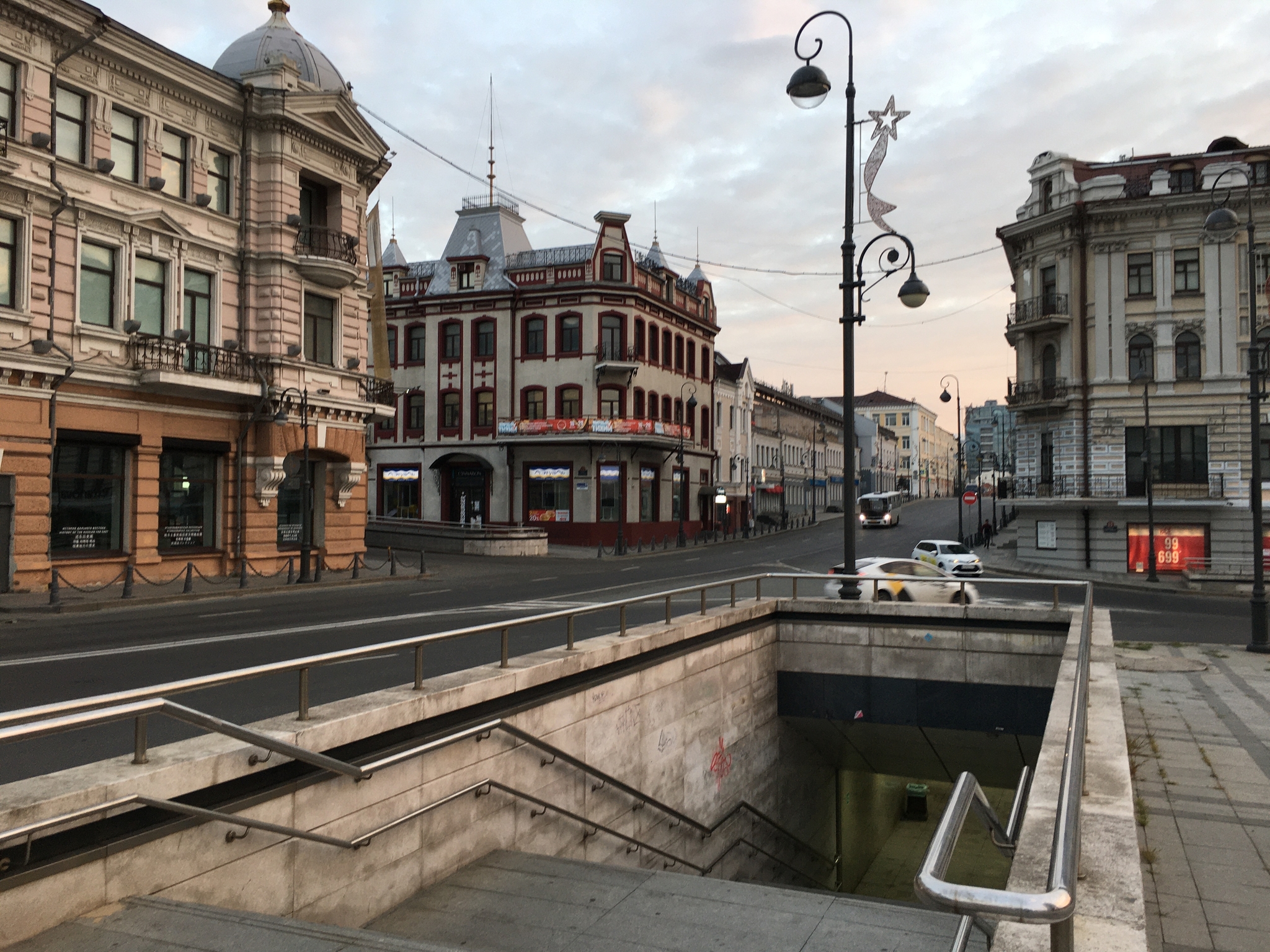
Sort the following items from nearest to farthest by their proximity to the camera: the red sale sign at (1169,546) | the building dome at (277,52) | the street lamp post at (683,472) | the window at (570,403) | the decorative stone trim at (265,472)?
the decorative stone trim at (265,472), the building dome at (277,52), the red sale sign at (1169,546), the window at (570,403), the street lamp post at (683,472)

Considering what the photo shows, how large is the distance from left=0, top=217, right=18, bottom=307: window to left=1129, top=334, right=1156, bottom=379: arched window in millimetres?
38719

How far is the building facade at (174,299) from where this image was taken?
838 inches

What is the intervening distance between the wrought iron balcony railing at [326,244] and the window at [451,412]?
22.4m

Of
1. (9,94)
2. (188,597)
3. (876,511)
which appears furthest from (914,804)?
(876,511)

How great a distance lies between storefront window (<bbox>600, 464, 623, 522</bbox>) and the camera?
1956 inches

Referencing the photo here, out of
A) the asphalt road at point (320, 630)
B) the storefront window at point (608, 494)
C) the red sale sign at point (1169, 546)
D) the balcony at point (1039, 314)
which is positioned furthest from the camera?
the storefront window at point (608, 494)

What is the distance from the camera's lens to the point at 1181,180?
38.3 metres

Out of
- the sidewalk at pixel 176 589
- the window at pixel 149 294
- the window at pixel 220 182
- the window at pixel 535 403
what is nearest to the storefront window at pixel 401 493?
the window at pixel 535 403

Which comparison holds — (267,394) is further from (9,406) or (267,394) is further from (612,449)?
(612,449)

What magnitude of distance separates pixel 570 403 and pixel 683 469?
25.4 ft

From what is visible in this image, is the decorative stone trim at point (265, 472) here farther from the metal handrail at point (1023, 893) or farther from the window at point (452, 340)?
the metal handrail at point (1023, 893)

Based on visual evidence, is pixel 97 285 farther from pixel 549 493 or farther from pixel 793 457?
pixel 793 457

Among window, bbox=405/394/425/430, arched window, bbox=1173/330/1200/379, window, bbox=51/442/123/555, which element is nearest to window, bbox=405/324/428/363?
window, bbox=405/394/425/430

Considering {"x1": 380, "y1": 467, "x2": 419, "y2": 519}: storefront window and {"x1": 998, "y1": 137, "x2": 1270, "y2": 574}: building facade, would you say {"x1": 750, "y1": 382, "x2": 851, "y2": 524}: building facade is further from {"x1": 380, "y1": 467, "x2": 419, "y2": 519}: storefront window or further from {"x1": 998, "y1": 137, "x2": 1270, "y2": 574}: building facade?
{"x1": 380, "y1": 467, "x2": 419, "y2": 519}: storefront window
